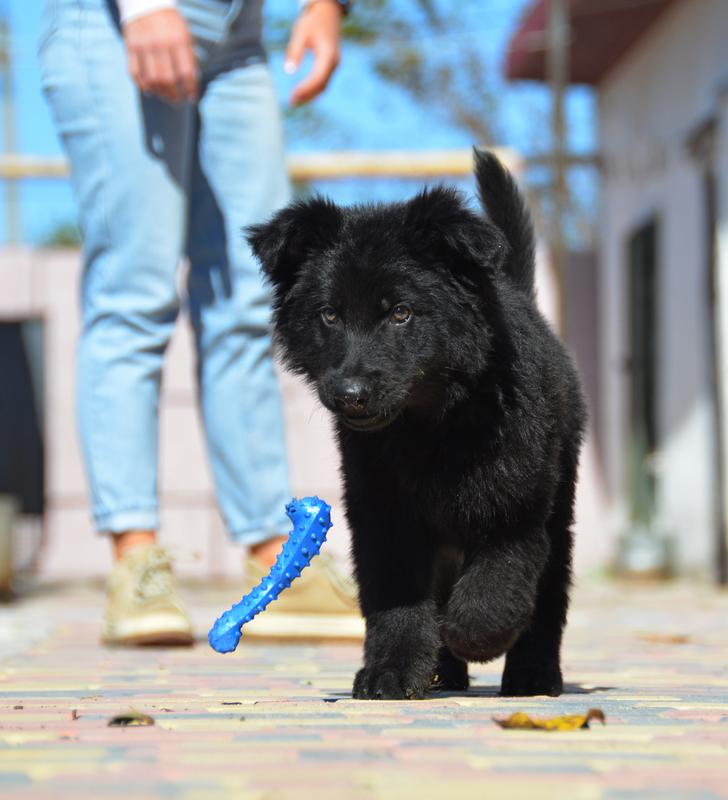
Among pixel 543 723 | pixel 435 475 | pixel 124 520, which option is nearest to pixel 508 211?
pixel 435 475

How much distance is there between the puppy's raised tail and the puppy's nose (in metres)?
0.79

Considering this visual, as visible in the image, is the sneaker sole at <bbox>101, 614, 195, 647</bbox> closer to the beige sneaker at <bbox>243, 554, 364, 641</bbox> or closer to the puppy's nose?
the beige sneaker at <bbox>243, 554, 364, 641</bbox>

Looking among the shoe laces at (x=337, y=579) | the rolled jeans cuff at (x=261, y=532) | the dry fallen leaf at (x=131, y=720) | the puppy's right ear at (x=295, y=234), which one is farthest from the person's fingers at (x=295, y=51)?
the dry fallen leaf at (x=131, y=720)

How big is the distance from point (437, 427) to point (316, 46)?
1.67 m

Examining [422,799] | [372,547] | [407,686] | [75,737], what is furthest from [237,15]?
[422,799]

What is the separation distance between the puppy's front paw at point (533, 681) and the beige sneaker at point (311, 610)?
43.1 inches

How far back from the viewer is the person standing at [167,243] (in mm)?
3791

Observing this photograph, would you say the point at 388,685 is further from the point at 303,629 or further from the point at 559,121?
the point at 559,121

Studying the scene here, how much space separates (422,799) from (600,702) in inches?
40.4

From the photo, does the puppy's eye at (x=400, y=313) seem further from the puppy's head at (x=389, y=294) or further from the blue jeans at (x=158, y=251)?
the blue jeans at (x=158, y=251)

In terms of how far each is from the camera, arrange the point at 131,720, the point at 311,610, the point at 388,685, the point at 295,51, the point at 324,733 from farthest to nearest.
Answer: the point at 295,51 → the point at 311,610 → the point at 388,685 → the point at 131,720 → the point at 324,733

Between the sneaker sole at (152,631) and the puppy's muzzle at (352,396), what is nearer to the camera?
the puppy's muzzle at (352,396)

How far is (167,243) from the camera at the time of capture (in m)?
3.91

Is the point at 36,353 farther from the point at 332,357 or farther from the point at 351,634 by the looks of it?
the point at 332,357
